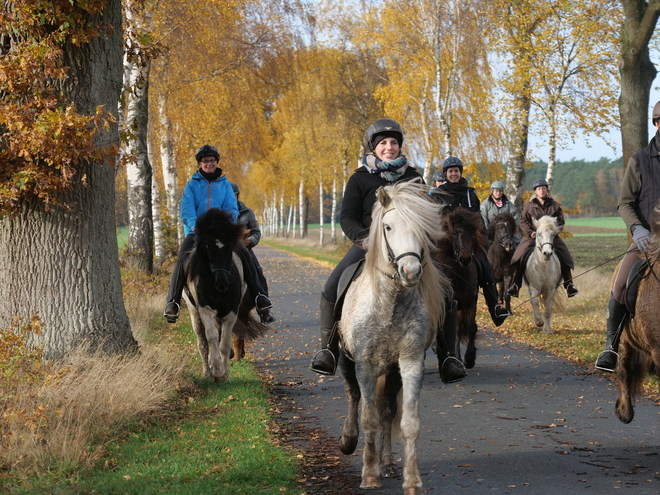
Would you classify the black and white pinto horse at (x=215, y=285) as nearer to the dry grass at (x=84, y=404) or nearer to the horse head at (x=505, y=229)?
the dry grass at (x=84, y=404)

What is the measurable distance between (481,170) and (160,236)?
1176cm

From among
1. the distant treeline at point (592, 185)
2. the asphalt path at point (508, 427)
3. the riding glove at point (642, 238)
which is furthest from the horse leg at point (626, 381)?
the distant treeline at point (592, 185)

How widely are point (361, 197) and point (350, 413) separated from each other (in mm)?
1770

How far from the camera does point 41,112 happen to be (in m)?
7.94

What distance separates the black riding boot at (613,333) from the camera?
6.79 meters

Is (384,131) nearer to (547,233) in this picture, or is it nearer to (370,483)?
(370,483)

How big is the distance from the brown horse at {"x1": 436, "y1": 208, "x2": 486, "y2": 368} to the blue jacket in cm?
282

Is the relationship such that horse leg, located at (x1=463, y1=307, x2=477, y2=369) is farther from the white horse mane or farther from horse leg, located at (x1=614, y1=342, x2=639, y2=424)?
the white horse mane

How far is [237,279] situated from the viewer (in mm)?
9516

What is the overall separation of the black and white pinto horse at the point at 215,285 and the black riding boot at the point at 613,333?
14.1 ft

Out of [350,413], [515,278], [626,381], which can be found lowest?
[350,413]

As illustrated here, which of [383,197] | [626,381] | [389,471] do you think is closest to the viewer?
[383,197]

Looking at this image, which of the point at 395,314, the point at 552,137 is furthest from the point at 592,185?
the point at 395,314

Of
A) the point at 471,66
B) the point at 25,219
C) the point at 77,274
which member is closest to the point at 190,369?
the point at 77,274
